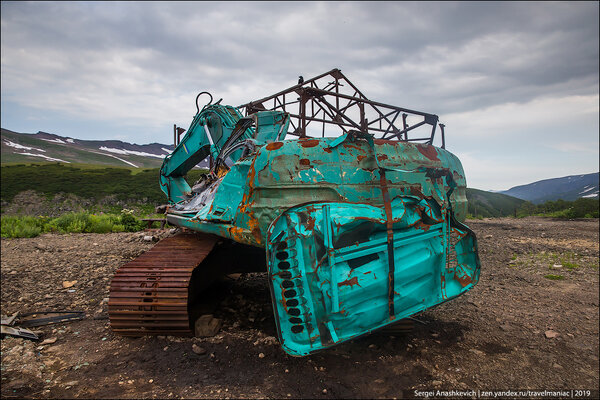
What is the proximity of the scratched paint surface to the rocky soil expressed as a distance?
0.42m

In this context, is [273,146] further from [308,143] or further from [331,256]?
[331,256]

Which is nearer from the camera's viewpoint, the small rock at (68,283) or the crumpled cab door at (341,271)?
the crumpled cab door at (341,271)

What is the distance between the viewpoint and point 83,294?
4500 mm

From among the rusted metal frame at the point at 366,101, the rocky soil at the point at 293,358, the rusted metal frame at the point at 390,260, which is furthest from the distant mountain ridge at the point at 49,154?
the rusted metal frame at the point at 390,260

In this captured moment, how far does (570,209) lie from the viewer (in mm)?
14375

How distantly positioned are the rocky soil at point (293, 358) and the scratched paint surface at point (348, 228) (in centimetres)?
42

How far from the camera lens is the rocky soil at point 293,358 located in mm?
2416

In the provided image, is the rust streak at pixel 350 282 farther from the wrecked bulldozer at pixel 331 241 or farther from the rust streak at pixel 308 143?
the rust streak at pixel 308 143

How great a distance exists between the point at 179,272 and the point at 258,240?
3.22 ft

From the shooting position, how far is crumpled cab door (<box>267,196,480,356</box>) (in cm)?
229

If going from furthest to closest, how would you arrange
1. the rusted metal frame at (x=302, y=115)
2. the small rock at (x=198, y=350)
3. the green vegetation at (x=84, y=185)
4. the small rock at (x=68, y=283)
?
1. the green vegetation at (x=84, y=185)
2. the rusted metal frame at (x=302, y=115)
3. the small rock at (x=68, y=283)
4. the small rock at (x=198, y=350)

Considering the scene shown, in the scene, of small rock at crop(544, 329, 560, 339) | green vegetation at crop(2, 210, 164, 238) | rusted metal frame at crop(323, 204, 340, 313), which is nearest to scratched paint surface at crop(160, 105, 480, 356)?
rusted metal frame at crop(323, 204, 340, 313)

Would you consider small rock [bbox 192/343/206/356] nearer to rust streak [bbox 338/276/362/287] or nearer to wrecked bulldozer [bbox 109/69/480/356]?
wrecked bulldozer [bbox 109/69/480/356]

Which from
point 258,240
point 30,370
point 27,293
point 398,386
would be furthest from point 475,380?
point 27,293
